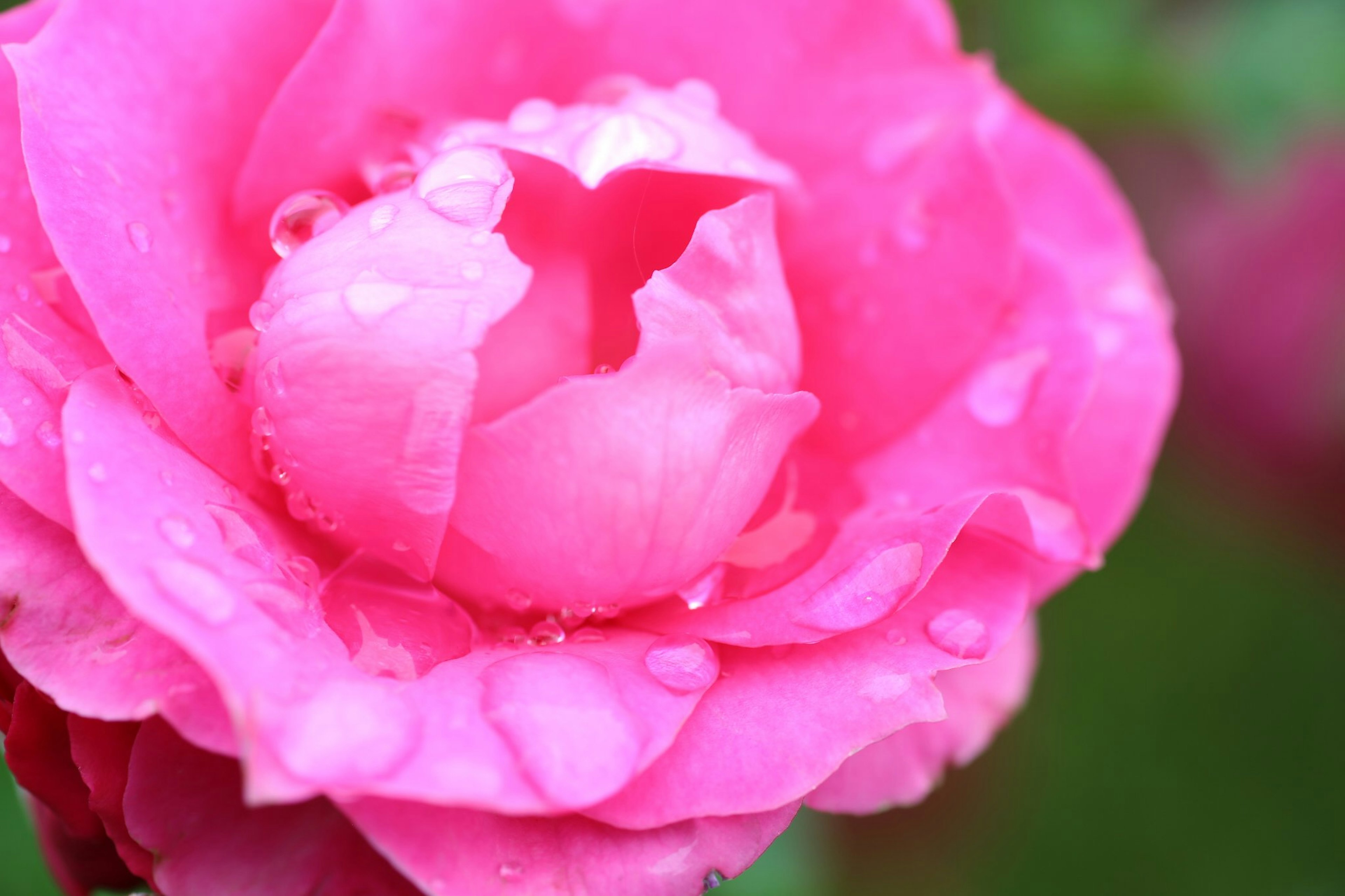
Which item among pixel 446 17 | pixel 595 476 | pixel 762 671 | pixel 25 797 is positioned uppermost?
pixel 446 17

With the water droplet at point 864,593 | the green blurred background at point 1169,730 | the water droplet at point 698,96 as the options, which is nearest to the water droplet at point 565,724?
the water droplet at point 864,593

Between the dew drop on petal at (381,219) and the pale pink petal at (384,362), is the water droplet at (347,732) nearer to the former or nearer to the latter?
the pale pink petal at (384,362)

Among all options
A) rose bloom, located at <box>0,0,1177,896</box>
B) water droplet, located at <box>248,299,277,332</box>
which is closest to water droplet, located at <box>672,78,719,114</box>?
rose bloom, located at <box>0,0,1177,896</box>

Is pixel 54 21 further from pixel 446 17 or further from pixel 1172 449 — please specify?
pixel 1172 449

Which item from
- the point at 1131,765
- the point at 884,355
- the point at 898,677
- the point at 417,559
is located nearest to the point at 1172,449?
the point at 1131,765

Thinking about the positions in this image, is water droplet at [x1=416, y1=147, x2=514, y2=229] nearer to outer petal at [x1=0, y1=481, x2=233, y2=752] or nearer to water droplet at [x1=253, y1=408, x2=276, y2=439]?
water droplet at [x1=253, y1=408, x2=276, y2=439]

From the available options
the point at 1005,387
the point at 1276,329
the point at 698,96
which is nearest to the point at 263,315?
the point at 698,96
